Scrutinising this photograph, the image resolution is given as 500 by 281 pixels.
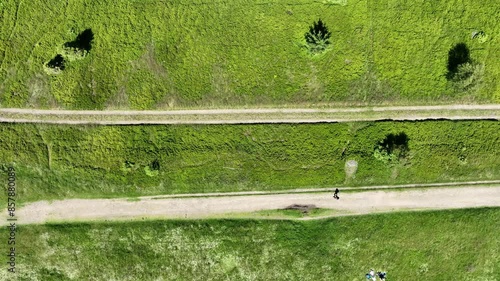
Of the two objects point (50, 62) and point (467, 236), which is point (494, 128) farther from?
point (50, 62)

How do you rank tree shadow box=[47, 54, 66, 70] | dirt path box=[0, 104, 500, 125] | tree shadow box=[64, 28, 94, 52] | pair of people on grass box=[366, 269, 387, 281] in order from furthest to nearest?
pair of people on grass box=[366, 269, 387, 281] → dirt path box=[0, 104, 500, 125] → tree shadow box=[64, 28, 94, 52] → tree shadow box=[47, 54, 66, 70]

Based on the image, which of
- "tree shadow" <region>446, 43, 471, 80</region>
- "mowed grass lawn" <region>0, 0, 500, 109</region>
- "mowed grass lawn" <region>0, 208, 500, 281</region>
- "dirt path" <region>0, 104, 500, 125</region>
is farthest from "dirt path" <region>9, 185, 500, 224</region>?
"tree shadow" <region>446, 43, 471, 80</region>

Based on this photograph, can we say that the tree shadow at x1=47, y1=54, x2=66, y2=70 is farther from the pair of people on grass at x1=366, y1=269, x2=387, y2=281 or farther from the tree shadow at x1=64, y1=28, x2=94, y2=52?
the pair of people on grass at x1=366, y1=269, x2=387, y2=281

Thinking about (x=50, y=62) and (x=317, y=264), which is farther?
(x=317, y=264)

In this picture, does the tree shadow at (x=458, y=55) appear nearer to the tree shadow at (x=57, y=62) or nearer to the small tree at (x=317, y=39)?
the small tree at (x=317, y=39)

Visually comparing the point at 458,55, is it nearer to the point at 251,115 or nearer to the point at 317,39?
the point at 317,39

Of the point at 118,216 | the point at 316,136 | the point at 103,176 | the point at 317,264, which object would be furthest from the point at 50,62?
the point at 317,264

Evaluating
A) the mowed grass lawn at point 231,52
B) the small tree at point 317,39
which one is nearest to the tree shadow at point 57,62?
the mowed grass lawn at point 231,52

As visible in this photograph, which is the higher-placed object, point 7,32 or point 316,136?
point 7,32
